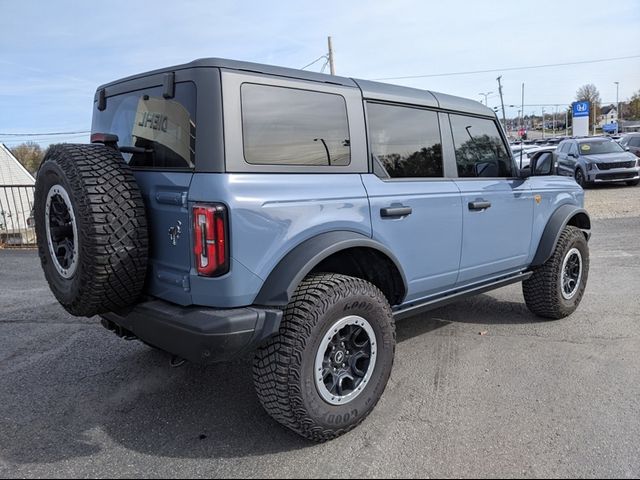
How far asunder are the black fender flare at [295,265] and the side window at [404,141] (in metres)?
0.70

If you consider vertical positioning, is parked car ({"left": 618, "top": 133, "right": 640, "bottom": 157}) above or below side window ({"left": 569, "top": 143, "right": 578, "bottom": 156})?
above

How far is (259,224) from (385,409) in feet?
4.87

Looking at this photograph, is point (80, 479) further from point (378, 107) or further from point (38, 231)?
point (378, 107)

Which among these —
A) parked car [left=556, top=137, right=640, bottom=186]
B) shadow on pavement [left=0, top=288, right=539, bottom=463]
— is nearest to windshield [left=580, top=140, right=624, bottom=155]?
parked car [left=556, top=137, right=640, bottom=186]

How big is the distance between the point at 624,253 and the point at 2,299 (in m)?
8.58

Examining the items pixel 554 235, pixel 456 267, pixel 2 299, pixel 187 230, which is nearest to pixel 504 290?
pixel 554 235

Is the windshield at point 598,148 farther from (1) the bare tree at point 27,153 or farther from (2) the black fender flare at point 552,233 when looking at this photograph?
(1) the bare tree at point 27,153

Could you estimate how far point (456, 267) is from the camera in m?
3.81

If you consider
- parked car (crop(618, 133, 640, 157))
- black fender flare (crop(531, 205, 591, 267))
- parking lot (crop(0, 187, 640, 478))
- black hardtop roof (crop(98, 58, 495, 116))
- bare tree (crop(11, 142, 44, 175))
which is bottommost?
parking lot (crop(0, 187, 640, 478))

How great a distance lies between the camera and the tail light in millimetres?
2479

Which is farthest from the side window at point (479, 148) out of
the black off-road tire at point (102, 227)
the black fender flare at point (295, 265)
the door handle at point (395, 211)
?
the black off-road tire at point (102, 227)

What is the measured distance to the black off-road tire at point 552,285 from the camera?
15.3ft

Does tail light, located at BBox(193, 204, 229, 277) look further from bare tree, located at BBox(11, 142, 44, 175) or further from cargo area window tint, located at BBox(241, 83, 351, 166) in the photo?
bare tree, located at BBox(11, 142, 44, 175)

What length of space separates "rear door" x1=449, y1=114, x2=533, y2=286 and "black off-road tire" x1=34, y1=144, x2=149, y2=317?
7.58ft
